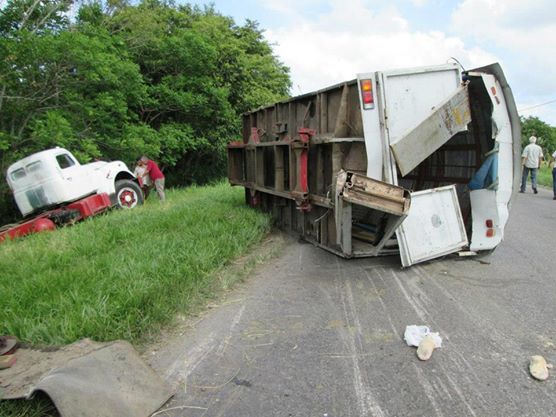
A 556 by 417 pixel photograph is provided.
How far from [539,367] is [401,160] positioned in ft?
8.20

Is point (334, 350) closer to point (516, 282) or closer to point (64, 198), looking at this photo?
point (516, 282)

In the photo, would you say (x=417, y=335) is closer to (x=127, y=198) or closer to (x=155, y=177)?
(x=127, y=198)

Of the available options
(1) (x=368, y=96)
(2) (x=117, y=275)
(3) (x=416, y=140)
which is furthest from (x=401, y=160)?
(2) (x=117, y=275)

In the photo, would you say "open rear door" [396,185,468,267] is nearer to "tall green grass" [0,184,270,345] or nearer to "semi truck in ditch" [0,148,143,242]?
"tall green grass" [0,184,270,345]

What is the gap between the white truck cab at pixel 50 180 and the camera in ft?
32.6

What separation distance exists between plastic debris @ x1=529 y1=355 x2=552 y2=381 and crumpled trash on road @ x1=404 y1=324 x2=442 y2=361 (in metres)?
0.60

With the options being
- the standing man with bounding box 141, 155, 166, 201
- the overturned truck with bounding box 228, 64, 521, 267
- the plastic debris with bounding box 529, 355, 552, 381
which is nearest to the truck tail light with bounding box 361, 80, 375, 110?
the overturned truck with bounding box 228, 64, 521, 267

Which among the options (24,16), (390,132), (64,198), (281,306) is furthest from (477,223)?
(24,16)

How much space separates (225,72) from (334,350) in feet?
65.6

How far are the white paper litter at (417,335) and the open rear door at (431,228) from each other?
1.55 m

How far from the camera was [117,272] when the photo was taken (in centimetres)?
463

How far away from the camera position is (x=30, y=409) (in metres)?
2.56

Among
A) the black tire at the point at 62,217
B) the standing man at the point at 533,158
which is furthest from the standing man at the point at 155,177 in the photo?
the standing man at the point at 533,158

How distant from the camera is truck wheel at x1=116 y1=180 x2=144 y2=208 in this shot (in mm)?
11312
